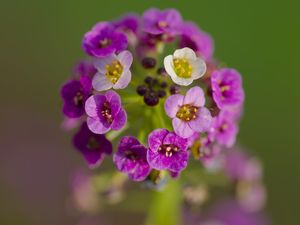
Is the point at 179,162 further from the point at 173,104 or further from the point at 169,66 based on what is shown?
the point at 169,66

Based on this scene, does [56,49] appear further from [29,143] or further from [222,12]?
[222,12]

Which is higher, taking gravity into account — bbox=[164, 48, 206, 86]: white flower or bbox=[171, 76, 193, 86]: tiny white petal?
bbox=[164, 48, 206, 86]: white flower

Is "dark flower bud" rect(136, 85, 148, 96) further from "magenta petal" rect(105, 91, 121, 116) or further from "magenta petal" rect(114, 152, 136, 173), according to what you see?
"magenta petal" rect(114, 152, 136, 173)

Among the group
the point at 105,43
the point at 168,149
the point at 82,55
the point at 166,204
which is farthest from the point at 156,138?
the point at 82,55

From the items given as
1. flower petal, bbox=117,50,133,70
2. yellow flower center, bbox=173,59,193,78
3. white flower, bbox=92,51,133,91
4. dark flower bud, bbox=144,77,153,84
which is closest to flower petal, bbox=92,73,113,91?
white flower, bbox=92,51,133,91

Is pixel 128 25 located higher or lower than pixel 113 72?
higher

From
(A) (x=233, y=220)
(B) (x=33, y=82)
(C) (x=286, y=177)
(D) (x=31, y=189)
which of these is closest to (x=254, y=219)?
(A) (x=233, y=220)
